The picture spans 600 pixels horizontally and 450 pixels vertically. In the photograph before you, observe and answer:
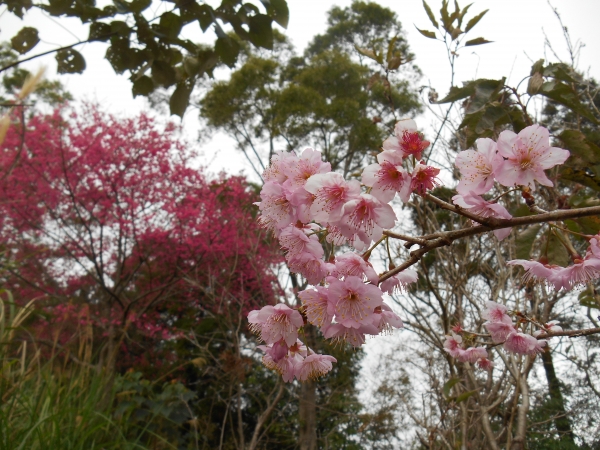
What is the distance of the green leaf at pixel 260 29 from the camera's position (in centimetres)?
119

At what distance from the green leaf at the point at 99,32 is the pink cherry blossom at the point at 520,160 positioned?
1137 mm

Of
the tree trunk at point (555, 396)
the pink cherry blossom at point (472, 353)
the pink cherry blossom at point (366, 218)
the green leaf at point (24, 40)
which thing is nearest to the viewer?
the pink cherry blossom at point (366, 218)

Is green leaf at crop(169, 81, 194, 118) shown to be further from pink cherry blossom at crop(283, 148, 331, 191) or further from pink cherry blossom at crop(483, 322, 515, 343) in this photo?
pink cherry blossom at crop(483, 322, 515, 343)

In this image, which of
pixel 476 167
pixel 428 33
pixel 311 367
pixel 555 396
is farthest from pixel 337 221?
pixel 555 396

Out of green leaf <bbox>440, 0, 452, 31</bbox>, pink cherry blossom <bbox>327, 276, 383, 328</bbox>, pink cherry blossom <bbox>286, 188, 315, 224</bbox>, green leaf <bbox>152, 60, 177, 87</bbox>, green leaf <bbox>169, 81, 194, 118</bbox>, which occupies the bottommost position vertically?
pink cherry blossom <bbox>327, 276, 383, 328</bbox>

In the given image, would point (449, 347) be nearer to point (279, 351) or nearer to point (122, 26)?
point (279, 351)

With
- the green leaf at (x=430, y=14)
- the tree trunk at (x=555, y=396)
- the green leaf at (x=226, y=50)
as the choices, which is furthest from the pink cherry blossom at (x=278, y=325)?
the tree trunk at (x=555, y=396)

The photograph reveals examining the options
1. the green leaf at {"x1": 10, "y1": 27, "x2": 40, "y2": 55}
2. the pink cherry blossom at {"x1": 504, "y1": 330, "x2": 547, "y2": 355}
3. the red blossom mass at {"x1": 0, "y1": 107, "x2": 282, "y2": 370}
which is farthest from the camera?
the red blossom mass at {"x1": 0, "y1": 107, "x2": 282, "y2": 370}

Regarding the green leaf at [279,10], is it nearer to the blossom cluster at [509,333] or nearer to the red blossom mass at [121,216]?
the blossom cluster at [509,333]

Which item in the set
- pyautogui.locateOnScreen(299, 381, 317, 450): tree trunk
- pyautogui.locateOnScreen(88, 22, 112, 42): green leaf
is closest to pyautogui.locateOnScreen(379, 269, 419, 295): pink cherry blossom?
pyautogui.locateOnScreen(88, 22, 112, 42): green leaf

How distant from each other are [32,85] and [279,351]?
114 cm

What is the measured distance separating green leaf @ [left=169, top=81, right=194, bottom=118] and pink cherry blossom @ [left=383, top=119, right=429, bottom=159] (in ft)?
2.45

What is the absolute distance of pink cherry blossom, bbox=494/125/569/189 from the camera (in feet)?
2.20

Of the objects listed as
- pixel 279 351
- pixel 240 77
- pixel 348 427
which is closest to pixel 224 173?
pixel 240 77
